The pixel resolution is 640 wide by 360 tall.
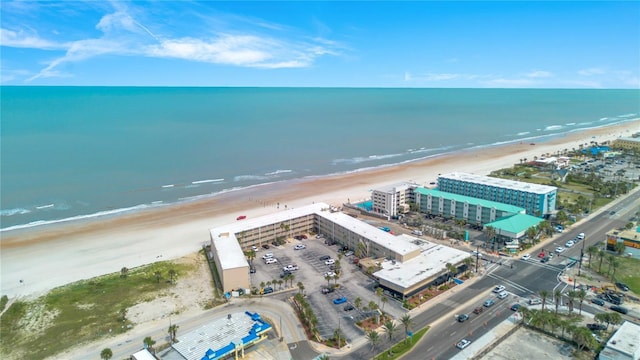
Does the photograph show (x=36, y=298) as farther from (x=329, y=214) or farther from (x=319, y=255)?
(x=329, y=214)

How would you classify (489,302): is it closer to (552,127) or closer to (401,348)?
(401,348)

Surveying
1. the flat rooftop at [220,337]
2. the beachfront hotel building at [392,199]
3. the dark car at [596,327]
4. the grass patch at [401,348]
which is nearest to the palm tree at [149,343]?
the flat rooftop at [220,337]

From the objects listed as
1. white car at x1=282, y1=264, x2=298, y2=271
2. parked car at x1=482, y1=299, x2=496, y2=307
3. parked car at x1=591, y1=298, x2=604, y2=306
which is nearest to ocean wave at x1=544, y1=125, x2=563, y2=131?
parked car at x1=591, y1=298, x2=604, y2=306

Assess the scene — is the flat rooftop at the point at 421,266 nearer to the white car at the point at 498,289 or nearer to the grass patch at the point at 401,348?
the white car at the point at 498,289

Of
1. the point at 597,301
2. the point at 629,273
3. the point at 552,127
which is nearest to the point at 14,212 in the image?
the point at 597,301

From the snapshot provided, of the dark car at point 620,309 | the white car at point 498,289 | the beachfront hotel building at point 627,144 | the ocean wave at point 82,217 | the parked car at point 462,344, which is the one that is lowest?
the dark car at point 620,309

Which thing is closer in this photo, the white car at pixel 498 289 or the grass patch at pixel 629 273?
the white car at pixel 498 289

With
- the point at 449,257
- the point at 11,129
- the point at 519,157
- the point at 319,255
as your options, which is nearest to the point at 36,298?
the point at 319,255

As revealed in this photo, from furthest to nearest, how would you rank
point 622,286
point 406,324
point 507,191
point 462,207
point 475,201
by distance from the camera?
point 507,191
point 462,207
point 475,201
point 622,286
point 406,324
